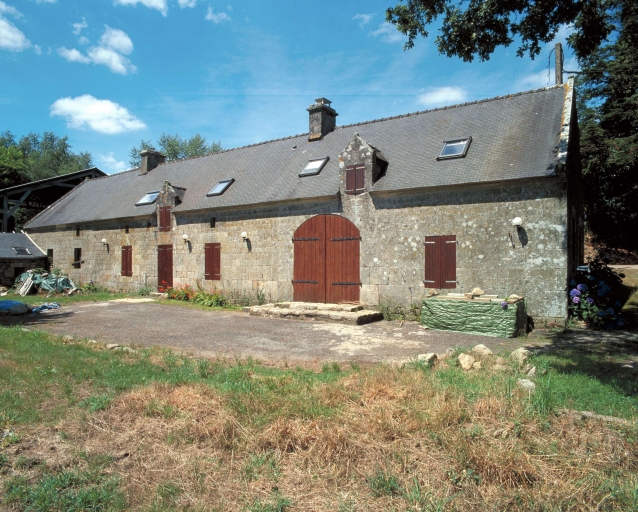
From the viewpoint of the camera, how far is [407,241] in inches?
445

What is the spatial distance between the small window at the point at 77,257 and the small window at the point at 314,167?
12547 mm

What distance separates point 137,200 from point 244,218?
709 centimetres

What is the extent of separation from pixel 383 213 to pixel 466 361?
6.36 m

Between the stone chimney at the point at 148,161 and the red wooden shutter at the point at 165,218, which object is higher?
the stone chimney at the point at 148,161

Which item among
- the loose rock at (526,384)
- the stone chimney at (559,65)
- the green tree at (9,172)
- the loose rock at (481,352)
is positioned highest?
the stone chimney at (559,65)

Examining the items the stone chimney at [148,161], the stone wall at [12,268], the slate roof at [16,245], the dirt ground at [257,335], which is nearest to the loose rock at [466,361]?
the dirt ground at [257,335]

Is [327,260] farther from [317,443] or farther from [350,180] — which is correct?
[317,443]

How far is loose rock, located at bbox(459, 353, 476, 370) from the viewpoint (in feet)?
19.3

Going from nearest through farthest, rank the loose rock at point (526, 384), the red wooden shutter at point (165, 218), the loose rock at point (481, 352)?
1. the loose rock at point (526, 384)
2. the loose rock at point (481, 352)
3. the red wooden shutter at point (165, 218)

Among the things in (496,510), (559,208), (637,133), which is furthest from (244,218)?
(637,133)

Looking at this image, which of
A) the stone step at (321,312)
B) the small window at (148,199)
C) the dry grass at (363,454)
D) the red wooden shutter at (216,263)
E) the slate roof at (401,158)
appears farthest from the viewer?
the small window at (148,199)

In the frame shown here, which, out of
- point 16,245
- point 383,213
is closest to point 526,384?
point 383,213

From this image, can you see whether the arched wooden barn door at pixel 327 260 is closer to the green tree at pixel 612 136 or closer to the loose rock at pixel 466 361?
the loose rock at pixel 466 361

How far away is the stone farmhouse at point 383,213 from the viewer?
32.3ft
